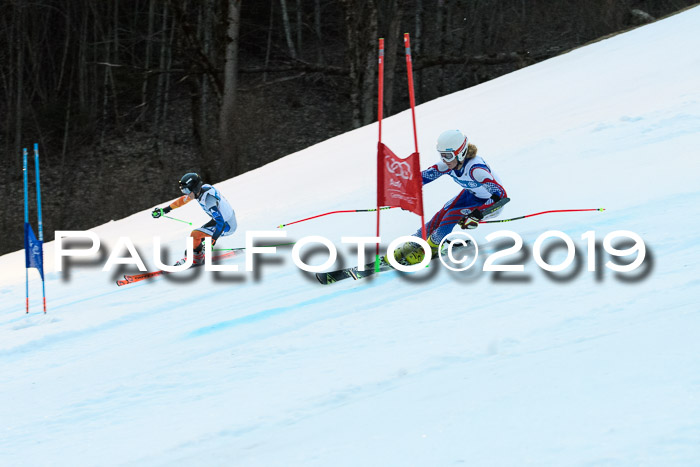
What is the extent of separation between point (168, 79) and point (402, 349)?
76.0 ft

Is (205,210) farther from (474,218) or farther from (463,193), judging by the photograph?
(474,218)

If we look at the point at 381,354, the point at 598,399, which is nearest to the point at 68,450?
the point at 381,354

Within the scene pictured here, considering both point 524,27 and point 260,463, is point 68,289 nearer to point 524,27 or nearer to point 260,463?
point 260,463

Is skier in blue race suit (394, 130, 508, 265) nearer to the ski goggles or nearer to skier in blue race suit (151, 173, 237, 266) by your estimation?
the ski goggles

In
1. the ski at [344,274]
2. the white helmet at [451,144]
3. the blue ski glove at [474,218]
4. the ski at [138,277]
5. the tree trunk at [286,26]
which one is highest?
the tree trunk at [286,26]

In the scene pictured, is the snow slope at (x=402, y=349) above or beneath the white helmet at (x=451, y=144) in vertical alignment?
beneath

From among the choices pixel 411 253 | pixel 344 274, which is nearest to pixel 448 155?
pixel 411 253

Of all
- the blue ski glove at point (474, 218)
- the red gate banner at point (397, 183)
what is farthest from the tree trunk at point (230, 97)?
the blue ski glove at point (474, 218)

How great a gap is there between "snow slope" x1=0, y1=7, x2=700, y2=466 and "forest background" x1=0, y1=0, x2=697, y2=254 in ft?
37.2

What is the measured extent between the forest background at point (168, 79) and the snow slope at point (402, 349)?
11.3 m

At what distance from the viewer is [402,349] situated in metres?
4.81

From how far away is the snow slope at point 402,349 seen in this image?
334 centimetres

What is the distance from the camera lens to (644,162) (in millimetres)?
8906

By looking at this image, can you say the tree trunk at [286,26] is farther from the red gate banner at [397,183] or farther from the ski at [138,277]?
the red gate banner at [397,183]
